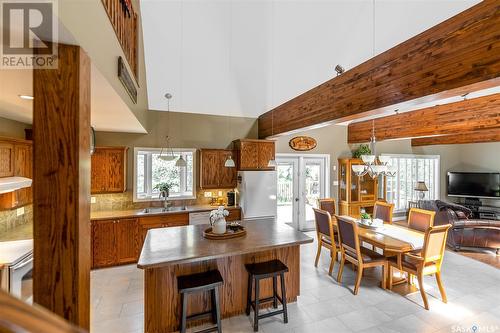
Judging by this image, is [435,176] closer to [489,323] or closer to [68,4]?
[489,323]

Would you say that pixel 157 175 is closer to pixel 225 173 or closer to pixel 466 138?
pixel 225 173

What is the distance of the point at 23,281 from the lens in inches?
99.1

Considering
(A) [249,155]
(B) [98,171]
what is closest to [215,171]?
(A) [249,155]

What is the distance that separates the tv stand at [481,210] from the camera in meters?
6.86

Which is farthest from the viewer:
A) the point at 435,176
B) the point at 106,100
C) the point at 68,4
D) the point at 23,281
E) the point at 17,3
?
the point at 435,176

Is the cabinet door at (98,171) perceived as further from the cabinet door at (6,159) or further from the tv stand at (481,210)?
the tv stand at (481,210)

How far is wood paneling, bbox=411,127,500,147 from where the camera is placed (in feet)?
18.5

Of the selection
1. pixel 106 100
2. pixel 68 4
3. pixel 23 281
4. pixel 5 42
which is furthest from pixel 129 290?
pixel 68 4

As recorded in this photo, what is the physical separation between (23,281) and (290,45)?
4962 mm

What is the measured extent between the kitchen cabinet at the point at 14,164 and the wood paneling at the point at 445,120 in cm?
659

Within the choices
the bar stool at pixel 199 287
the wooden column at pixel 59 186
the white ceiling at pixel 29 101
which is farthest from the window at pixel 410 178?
the wooden column at pixel 59 186

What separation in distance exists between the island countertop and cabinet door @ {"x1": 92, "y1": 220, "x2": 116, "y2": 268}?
1488 mm

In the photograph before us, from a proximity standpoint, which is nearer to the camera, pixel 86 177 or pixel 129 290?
pixel 86 177

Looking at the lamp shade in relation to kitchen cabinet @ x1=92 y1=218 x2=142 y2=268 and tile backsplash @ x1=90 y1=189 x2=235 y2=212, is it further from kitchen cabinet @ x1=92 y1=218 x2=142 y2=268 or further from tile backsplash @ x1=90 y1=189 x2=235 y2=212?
kitchen cabinet @ x1=92 y1=218 x2=142 y2=268
